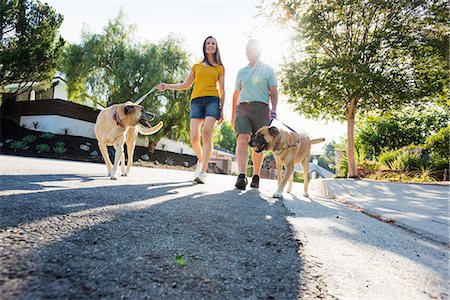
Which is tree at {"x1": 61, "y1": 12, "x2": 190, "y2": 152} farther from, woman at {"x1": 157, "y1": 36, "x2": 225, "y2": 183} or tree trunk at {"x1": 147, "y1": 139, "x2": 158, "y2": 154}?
woman at {"x1": 157, "y1": 36, "x2": 225, "y2": 183}

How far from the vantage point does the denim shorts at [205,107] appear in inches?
185

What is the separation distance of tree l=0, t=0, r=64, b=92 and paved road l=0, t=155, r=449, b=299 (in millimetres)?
16368

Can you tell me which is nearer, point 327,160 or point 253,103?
point 253,103

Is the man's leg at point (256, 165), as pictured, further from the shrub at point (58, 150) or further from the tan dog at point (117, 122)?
the shrub at point (58, 150)

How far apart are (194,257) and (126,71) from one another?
60.8 ft

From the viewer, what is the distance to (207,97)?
471 centimetres

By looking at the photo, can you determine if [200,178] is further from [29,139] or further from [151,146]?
[151,146]

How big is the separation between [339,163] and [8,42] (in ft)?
58.1

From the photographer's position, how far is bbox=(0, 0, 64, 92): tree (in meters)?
14.4

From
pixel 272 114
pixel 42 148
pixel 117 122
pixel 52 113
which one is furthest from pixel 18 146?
pixel 272 114

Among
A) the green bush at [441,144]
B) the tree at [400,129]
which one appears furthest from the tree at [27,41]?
the tree at [400,129]

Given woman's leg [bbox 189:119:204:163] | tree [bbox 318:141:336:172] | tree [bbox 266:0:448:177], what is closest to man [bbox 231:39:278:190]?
woman's leg [bbox 189:119:204:163]

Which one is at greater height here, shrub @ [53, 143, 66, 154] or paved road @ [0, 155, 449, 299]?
shrub @ [53, 143, 66, 154]

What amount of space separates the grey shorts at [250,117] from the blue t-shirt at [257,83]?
0.09 metres
